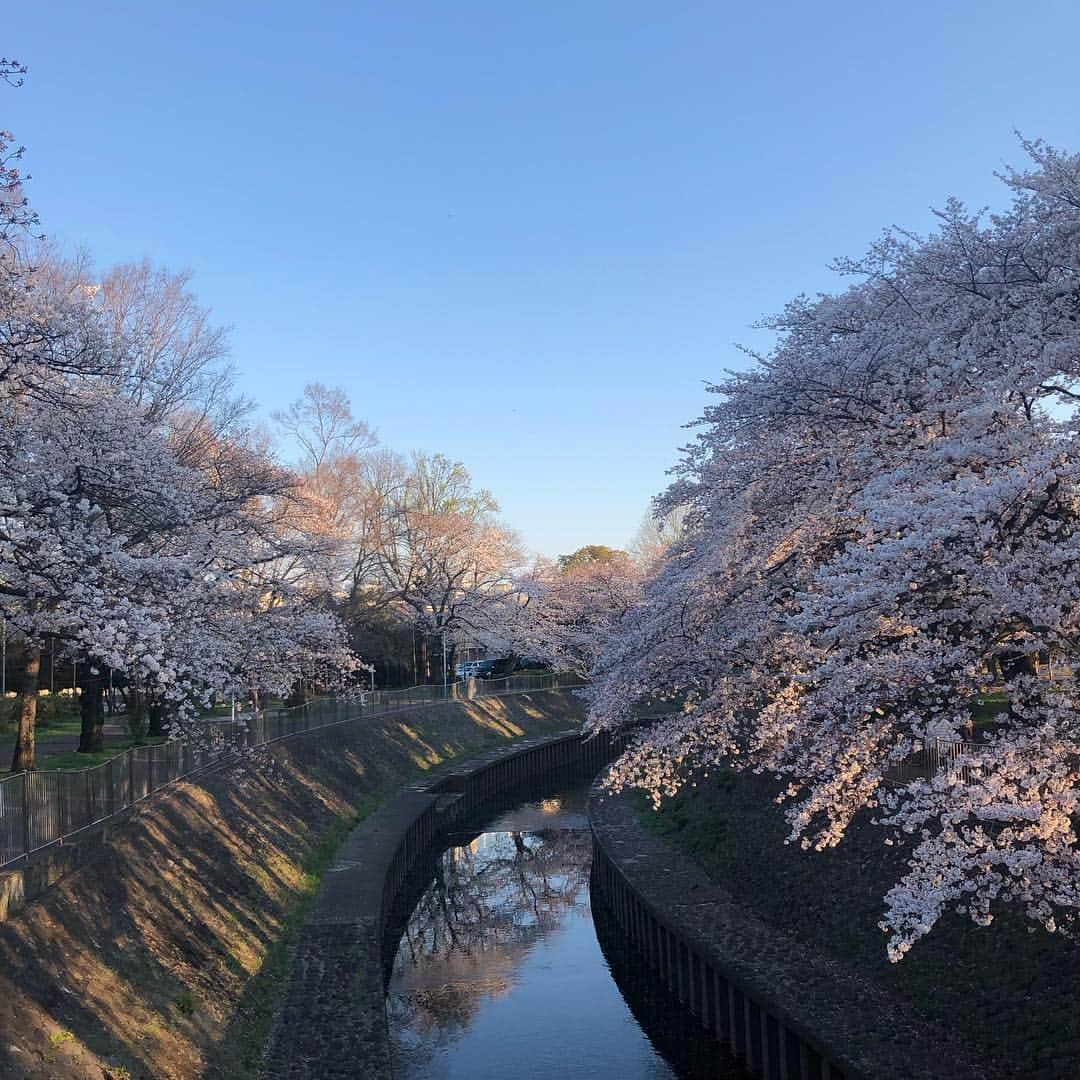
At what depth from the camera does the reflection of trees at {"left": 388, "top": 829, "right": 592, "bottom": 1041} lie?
58.5 feet

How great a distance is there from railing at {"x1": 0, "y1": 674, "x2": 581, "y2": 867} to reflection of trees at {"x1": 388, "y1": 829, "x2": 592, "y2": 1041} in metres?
5.84

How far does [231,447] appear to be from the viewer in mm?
25953

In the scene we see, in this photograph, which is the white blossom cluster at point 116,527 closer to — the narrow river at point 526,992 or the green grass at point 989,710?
the narrow river at point 526,992

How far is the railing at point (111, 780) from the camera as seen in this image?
11.5 metres

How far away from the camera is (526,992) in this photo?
59.7 feet

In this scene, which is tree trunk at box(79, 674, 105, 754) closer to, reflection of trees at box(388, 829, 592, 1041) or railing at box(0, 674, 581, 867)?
railing at box(0, 674, 581, 867)

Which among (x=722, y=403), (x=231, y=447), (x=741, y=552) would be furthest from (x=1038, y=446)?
(x=231, y=447)

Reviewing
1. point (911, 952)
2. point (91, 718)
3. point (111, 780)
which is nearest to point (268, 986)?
point (111, 780)

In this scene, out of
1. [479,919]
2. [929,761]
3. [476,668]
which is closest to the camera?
[929,761]

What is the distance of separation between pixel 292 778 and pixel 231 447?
9.01m

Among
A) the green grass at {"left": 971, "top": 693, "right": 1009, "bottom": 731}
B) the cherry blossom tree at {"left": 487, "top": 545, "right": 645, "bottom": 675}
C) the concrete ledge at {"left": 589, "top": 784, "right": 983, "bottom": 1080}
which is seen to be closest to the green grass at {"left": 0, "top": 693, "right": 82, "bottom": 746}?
the concrete ledge at {"left": 589, "top": 784, "right": 983, "bottom": 1080}

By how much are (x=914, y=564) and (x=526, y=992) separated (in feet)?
45.6

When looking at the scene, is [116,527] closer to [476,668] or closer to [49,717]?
[49,717]

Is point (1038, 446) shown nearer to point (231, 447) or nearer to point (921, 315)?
point (921, 315)
